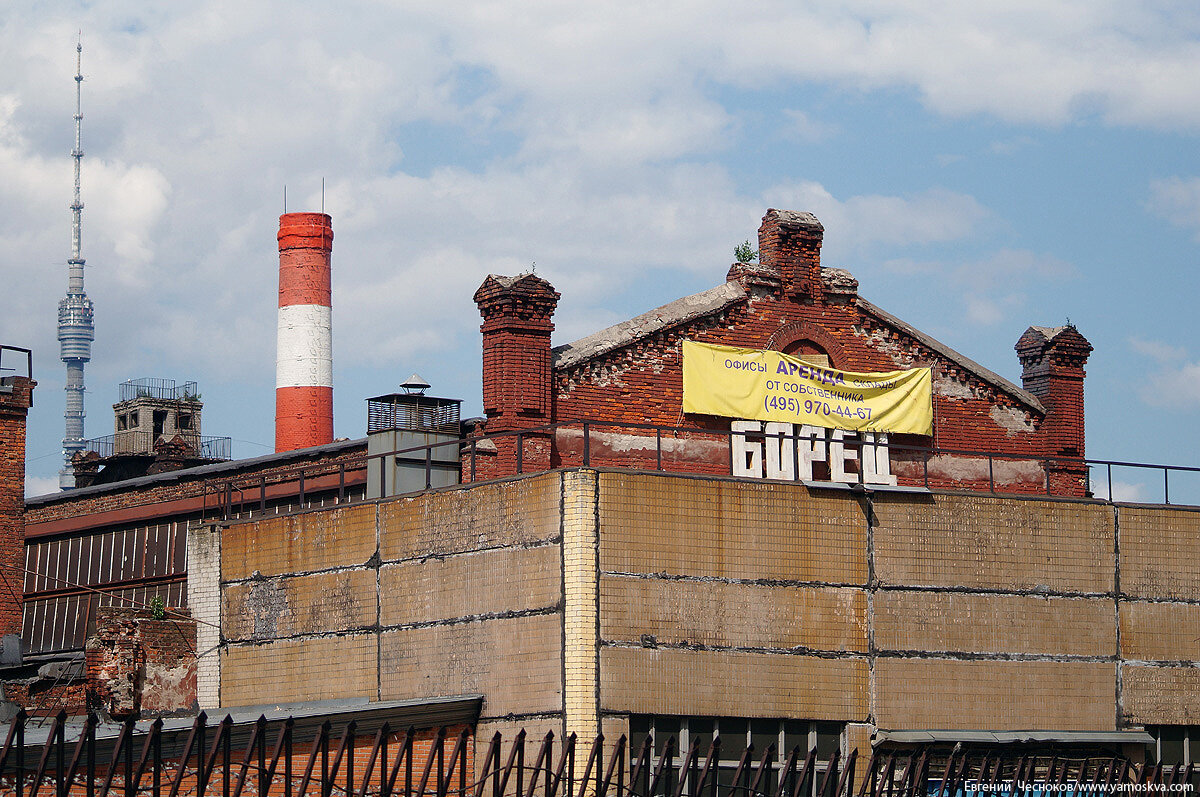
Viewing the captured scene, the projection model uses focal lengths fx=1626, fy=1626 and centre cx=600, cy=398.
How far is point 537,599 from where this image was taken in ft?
73.2

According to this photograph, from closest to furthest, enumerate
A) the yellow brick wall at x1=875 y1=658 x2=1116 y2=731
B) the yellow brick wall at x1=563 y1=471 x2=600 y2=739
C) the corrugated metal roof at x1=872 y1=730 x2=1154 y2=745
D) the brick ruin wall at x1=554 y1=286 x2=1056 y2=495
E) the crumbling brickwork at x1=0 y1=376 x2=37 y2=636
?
1. the yellow brick wall at x1=563 y1=471 x2=600 y2=739
2. the corrugated metal roof at x1=872 y1=730 x2=1154 y2=745
3. the yellow brick wall at x1=875 y1=658 x2=1116 y2=731
4. the brick ruin wall at x1=554 y1=286 x2=1056 y2=495
5. the crumbling brickwork at x1=0 y1=376 x2=37 y2=636

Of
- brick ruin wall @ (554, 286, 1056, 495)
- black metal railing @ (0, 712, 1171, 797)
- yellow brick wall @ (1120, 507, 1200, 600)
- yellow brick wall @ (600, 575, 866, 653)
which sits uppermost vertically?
brick ruin wall @ (554, 286, 1056, 495)

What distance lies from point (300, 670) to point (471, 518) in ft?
14.0

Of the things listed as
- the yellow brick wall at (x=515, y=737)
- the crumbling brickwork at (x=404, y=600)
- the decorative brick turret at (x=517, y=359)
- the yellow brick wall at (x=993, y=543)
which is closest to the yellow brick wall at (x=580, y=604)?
the crumbling brickwork at (x=404, y=600)

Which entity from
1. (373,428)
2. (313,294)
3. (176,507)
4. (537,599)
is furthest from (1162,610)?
(313,294)

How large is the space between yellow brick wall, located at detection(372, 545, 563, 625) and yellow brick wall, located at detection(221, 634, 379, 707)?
815 millimetres

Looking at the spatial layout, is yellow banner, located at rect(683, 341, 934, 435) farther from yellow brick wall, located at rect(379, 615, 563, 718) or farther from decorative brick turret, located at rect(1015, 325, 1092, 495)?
yellow brick wall, located at rect(379, 615, 563, 718)

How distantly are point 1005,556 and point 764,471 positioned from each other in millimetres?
4646

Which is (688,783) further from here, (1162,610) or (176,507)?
(176,507)

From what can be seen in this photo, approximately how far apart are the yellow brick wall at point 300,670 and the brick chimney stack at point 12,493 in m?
8.34

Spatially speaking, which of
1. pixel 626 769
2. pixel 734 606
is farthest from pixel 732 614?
pixel 626 769

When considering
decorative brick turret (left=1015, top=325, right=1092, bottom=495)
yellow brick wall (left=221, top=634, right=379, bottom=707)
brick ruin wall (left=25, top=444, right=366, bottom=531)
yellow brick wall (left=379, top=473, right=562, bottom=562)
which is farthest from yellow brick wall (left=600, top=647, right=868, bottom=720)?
decorative brick turret (left=1015, top=325, right=1092, bottom=495)

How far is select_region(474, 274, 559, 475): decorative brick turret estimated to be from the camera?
26.1 metres

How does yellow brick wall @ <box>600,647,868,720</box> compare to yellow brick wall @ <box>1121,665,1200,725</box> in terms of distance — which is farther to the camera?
yellow brick wall @ <box>1121,665,1200,725</box>
